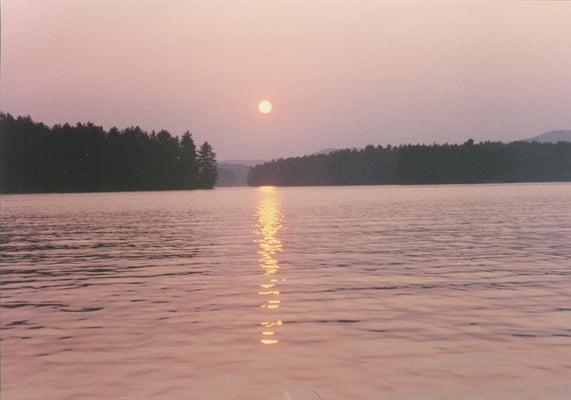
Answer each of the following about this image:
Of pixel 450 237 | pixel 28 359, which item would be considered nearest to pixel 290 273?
pixel 28 359

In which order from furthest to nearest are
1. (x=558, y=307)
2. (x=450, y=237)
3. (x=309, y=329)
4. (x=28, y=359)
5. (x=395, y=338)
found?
(x=450, y=237) → (x=558, y=307) → (x=309, y=329) → (x=395, y=338) → (x=28, y=359)

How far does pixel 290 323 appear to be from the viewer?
18141 mm

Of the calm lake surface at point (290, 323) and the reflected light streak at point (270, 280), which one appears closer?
the calm lake surface at point (290, 323)

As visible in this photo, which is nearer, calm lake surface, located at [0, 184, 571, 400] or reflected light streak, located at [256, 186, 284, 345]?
calm lake surface, located at [0, 184, 571, 400]

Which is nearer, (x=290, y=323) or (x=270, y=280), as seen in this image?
(x=290, y=323)

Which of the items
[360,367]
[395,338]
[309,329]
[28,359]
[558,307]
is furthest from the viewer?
[558,307]

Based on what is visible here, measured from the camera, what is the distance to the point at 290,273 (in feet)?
92.4

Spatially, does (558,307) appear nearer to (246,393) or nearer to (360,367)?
(360,367)

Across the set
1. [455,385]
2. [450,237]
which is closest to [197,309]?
[455,385]

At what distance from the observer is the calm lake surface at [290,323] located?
509 inches

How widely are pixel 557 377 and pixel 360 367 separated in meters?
3.44

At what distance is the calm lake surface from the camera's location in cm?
1294

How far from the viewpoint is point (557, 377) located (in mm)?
13125

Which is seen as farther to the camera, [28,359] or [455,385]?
[28,359]
